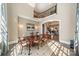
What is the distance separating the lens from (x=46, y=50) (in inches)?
80.6

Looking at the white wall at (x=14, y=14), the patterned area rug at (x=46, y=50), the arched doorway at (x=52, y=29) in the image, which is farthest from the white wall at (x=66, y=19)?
the white wall at (x=14, y=14)

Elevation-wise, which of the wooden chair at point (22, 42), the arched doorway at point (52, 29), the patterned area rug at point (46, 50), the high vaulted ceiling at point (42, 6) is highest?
the high vaulted ceiling at point (42, 6)

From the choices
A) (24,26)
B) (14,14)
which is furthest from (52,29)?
(14,14)

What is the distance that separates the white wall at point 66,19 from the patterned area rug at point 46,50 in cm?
18

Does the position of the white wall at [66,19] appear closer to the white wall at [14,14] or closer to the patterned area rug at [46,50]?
the patterned area rug at [46,50]

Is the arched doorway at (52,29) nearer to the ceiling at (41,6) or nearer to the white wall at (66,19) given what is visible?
the white wall at (66,19)

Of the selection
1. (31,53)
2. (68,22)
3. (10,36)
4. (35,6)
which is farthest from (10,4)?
(68,22)

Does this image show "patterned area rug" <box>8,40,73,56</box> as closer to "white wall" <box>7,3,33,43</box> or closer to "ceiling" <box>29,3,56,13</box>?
"white wall" <box>7,3,33,43</box>

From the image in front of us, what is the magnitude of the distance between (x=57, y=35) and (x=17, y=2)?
1100 mm

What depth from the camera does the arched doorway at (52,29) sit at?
204cm

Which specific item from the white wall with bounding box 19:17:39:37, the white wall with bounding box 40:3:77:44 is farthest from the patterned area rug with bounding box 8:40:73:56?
the white wall with bounding box 19:17:39:37

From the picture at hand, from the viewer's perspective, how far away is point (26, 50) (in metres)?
2.05

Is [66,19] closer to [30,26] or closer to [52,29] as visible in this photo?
[52,29]

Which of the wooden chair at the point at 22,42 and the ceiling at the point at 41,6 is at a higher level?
the ceiling at the point at 41,6
